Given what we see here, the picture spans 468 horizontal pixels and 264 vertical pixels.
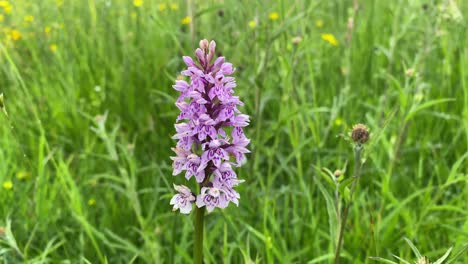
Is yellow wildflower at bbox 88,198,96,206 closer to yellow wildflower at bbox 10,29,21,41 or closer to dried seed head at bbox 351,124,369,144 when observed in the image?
dried seed head at bbox 351,124,369,144

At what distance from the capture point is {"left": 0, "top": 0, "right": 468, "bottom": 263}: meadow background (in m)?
1.88

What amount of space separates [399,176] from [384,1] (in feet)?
8.40

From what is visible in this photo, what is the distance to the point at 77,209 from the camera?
1.89 m

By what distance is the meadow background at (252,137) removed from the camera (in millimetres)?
1884

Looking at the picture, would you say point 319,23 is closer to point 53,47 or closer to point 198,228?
point 53,47

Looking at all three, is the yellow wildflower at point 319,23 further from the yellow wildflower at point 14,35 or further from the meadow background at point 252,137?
Result: the yellow wildflower at point 14,35

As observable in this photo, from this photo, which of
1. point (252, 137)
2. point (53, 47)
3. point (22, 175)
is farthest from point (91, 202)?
point (53, 47)

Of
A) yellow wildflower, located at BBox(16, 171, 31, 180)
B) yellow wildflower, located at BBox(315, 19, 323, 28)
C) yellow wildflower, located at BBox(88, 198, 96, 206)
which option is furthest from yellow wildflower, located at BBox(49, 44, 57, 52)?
yellow wildflower, located at BBox(315, 19, 323, 28)

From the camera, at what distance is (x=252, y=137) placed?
7.52ft

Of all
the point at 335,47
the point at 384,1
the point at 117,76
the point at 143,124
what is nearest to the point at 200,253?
the point at 143,124

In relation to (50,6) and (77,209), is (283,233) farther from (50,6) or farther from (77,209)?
(50,6)

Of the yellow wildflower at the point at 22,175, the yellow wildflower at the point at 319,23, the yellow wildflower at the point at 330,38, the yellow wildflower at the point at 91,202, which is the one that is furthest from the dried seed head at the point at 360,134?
the yellow wildflower at the point at 319,23

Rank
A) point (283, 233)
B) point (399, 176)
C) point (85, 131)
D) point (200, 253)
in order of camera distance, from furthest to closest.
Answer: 1. point (85, 131)
2. point (399, 176)
3. point (283, 233)
4. point (200, 253)

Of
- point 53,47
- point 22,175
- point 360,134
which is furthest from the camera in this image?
point 53,47
